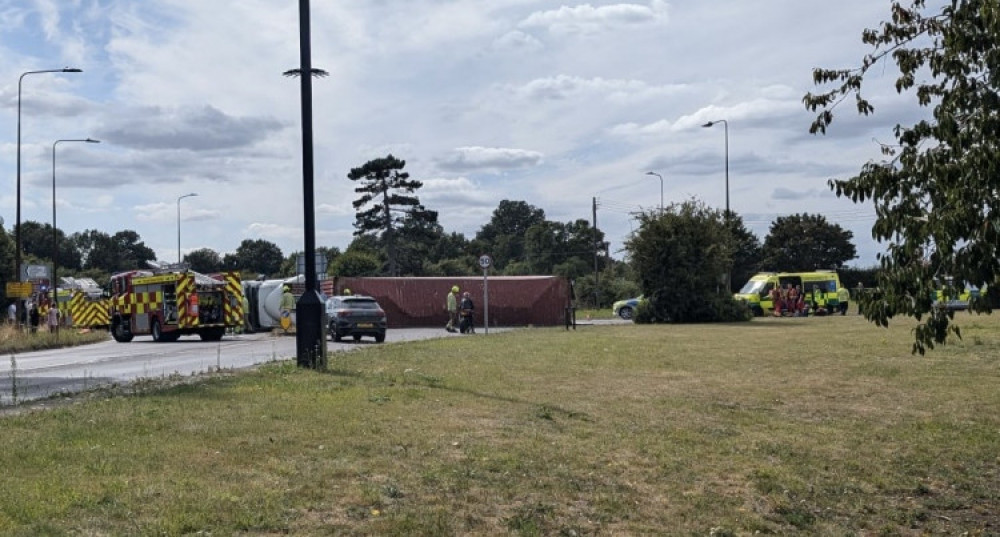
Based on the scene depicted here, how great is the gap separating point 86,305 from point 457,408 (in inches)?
1526

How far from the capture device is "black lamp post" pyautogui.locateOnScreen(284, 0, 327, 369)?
53.3 feet

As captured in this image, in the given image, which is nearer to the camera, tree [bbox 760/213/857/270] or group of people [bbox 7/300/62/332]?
group of people [bbox 7/300/62/332]

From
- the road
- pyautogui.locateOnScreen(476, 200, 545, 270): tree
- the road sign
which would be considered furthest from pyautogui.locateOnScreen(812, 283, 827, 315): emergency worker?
pyautogui.locateOnScreen(476, 200, 545, 270): tree

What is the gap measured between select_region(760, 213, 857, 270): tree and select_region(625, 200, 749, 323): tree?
46286 millimetres

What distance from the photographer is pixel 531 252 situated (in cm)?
11731

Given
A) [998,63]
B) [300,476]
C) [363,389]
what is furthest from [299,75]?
[998,63]

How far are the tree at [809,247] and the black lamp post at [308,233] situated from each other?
74819 millimetres

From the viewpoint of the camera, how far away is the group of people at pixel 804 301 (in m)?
49.0

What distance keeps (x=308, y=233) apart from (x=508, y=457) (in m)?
8.42

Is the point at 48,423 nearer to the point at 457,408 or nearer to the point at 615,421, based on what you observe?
the point at 457,408

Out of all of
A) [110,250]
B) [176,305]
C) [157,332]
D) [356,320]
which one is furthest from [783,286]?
[110,250]

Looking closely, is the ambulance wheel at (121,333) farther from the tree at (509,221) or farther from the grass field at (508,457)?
the tree at (509,221)

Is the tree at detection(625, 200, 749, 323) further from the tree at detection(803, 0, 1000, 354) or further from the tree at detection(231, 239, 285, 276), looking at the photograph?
the tree at detection(231, 239, 285, 276)

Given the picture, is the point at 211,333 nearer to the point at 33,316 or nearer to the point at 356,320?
the point at 356,320
